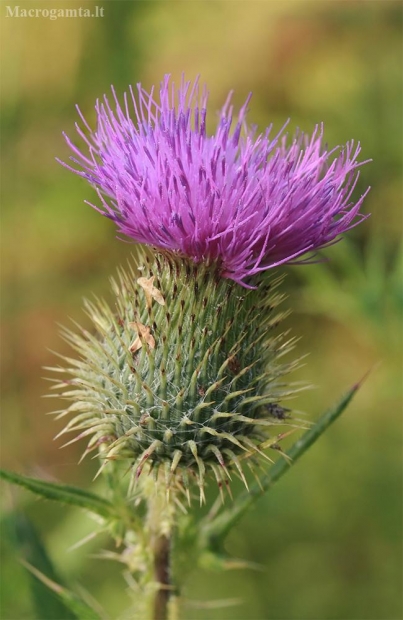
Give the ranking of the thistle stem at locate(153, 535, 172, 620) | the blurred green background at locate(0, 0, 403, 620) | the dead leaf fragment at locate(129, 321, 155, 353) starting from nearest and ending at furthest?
the dead leaf fragment at locate(129, 321, 155, 353)
the thistle stem at locate(153, 535, 172, 620)
the blurred green background at locate(0, 0, 403, 620)

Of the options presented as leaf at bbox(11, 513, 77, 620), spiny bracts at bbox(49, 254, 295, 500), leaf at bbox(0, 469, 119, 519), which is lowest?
leaf at bbox(11, 513, 77, 620)

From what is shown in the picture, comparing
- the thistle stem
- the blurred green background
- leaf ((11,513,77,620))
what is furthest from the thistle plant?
the blurred green background

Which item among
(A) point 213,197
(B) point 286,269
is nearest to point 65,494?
(A) point 213,197

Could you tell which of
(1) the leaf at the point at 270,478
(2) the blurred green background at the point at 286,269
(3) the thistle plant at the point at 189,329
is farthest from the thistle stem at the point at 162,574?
(2) the blurred green background at the point at 286,269

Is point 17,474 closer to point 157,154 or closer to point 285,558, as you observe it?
point 157,154

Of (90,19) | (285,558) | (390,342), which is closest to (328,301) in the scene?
(390,342)

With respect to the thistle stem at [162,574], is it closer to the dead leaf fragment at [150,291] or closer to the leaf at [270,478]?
the leaf at [270,478]

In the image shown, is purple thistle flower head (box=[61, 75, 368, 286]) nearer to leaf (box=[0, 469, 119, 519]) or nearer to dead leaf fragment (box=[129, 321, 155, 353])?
dead leaf fragment (box=[129, 321, 155, 353])

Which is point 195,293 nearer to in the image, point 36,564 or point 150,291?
point 150,291
